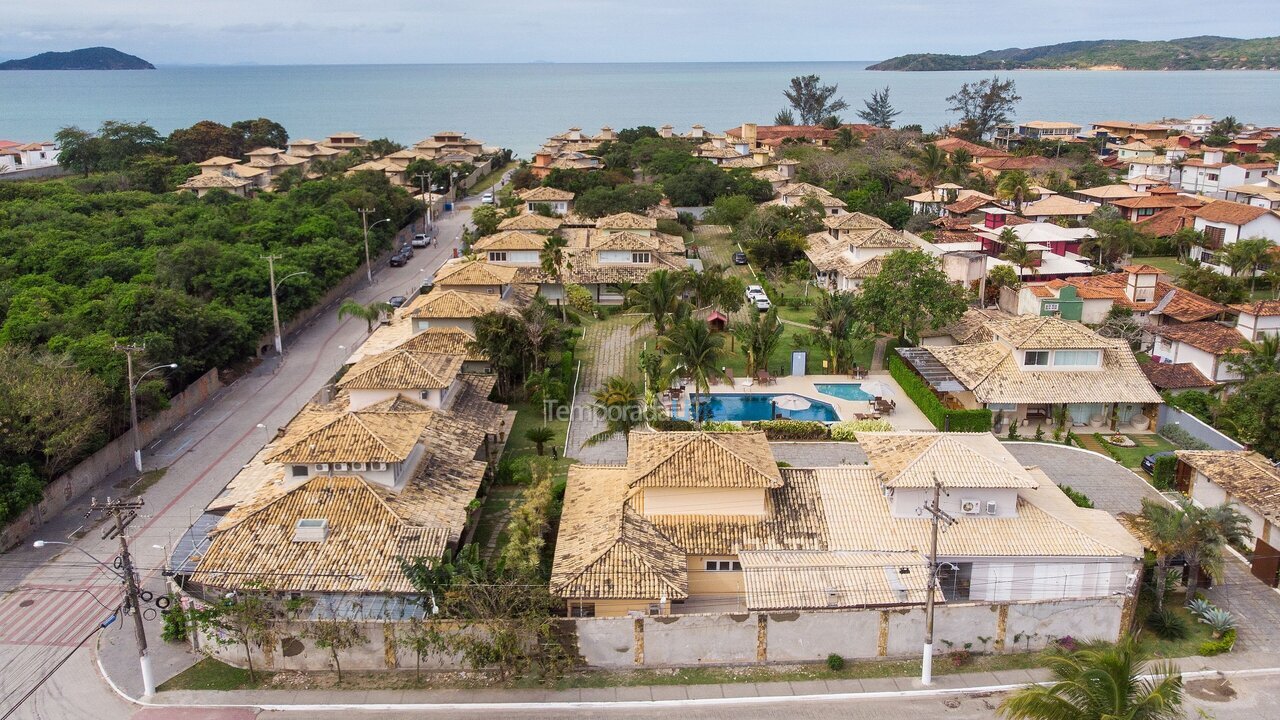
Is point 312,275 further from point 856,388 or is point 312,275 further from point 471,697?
point 471,697

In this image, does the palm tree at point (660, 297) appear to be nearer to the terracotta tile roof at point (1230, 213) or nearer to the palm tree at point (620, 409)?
the palm tree at point (620, 409)

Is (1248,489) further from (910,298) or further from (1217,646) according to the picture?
(910,298)

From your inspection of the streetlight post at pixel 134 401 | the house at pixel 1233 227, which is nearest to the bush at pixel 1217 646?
the streetlight post at pixel 134 401

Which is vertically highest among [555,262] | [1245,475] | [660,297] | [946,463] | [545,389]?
[660,297]

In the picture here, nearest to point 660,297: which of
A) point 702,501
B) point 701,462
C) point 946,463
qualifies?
point 701,462

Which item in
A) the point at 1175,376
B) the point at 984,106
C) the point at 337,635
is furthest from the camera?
the point at 984,106

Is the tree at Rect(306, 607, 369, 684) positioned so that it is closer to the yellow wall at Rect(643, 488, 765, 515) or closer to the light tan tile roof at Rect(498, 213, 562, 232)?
the yellow wall at Rect(643, 488, 765, 515)

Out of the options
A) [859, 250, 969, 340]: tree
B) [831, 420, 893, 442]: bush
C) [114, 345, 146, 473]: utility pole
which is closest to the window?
[859, 250, 969, 340]: tree
